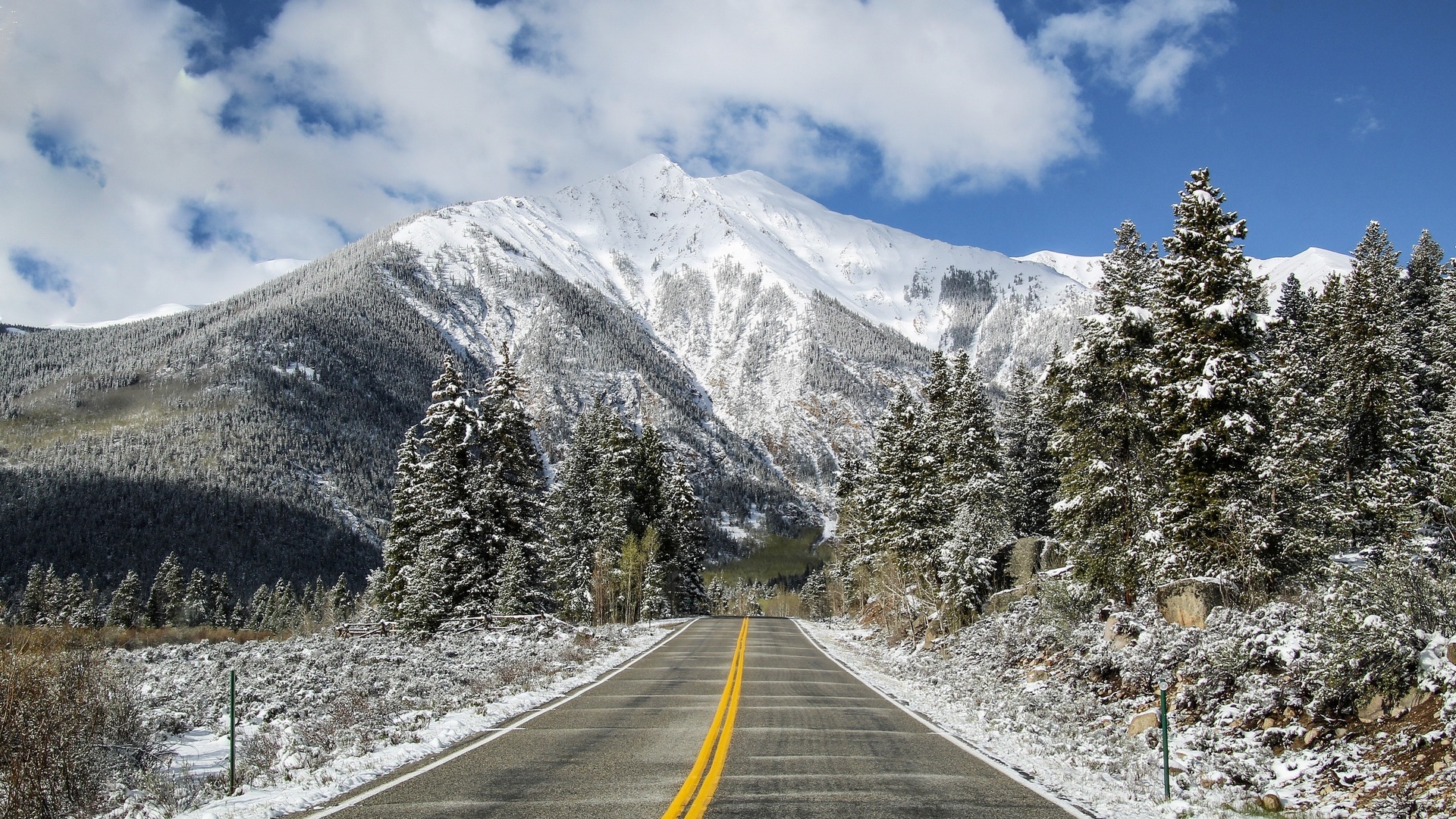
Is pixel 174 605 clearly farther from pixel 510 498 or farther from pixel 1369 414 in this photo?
pixel 1369 414

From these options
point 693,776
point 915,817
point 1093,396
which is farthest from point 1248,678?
point 1093,396

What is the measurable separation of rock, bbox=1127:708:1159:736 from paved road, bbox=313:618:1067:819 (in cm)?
280

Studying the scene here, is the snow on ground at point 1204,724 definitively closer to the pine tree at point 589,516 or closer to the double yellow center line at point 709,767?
the double yellow center line at point 709,767

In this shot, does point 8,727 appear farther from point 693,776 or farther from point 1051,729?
point 1051,729

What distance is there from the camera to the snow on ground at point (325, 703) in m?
8.32

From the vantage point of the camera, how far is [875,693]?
1764 cm

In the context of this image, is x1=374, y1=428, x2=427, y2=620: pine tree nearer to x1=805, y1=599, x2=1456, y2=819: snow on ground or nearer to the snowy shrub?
x1=805, y1=599, x2=1456, y2=819: snow on ground

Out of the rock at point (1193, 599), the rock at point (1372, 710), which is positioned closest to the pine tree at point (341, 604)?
the rock at point (1193, 599)

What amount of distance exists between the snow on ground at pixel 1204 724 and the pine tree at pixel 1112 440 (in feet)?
12.7

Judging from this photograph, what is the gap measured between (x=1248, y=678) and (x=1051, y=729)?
9.63ft

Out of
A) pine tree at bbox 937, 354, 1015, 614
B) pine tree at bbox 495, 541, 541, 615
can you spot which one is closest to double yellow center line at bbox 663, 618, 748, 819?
pine tree at bbox 937, 354, 1015, 614

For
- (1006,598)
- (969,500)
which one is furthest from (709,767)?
(969,500)

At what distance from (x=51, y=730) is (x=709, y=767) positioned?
681 cm

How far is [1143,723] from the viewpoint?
11.5 meters
